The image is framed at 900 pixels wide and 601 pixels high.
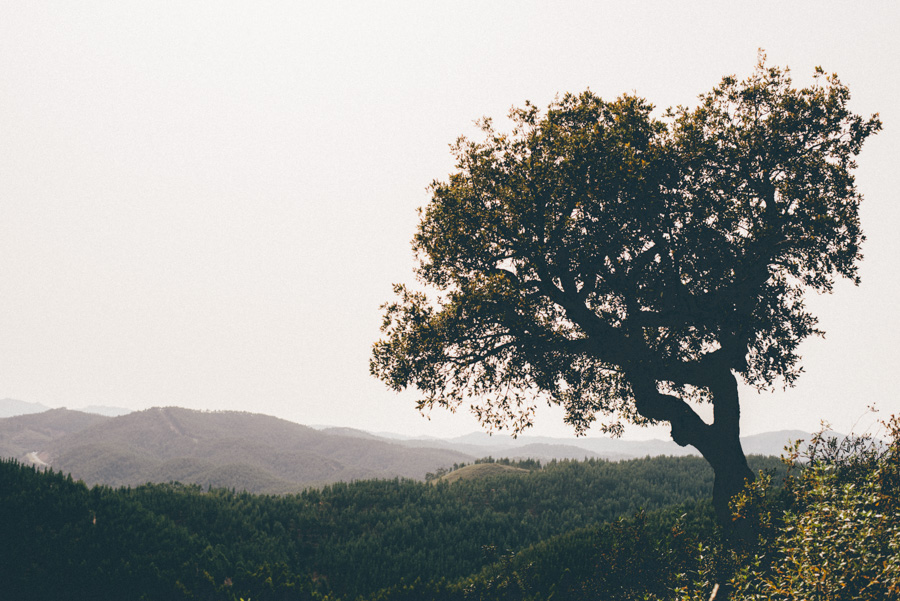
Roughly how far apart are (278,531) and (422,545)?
5.28m

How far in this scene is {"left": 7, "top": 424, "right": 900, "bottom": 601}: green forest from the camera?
28.8ft

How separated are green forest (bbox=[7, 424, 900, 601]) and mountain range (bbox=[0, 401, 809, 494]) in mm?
43169

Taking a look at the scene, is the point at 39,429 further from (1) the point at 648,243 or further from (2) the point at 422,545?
(1) the point at 648,243

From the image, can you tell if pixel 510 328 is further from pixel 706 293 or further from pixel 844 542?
pixel 844 542

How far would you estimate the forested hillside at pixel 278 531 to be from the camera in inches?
482

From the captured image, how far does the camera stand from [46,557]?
1210 centimetres

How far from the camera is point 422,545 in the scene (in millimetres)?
18438

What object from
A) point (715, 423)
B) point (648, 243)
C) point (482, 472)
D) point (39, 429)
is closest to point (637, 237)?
point (648, 243)

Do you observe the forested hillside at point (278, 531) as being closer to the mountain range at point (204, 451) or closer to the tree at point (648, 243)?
the tree at point (648, 243)

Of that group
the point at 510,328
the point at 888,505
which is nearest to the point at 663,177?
the point at 510,328

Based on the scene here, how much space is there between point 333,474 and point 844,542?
82032mm

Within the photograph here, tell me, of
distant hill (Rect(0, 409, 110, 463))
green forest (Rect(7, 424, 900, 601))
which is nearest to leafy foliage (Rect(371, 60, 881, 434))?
→ green forest (Rect(7, 424, 900, 601))

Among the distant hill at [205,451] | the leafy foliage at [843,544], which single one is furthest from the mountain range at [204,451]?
the leafy foliage at [843,544]

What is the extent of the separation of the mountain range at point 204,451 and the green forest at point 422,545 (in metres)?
43.2
